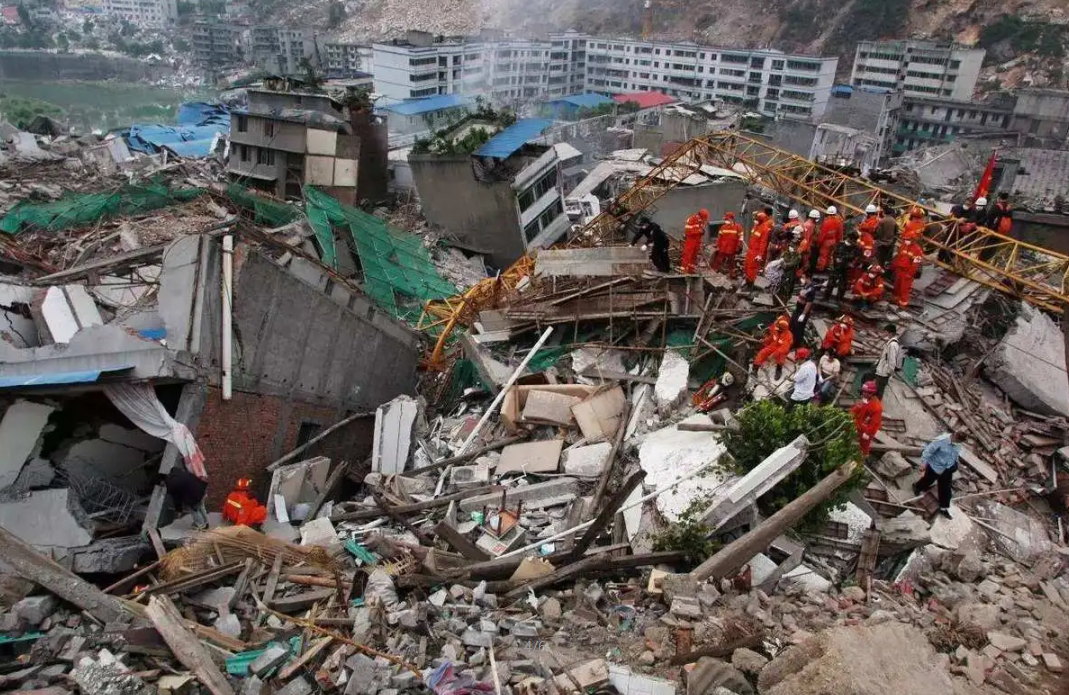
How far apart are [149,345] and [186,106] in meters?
42.7

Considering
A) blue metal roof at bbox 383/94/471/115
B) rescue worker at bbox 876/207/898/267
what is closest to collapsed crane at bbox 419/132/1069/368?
rescue worker at bbox 876/207/898/267

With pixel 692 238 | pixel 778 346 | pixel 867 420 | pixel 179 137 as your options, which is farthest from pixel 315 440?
pixel 179 137

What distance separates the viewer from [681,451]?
8.72 metres

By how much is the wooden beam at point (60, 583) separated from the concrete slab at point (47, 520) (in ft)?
3.77

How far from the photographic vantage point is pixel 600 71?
84.9m

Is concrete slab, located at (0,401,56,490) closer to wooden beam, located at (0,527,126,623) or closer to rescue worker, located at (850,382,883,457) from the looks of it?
wooden beam, located at (0,527,126,623)

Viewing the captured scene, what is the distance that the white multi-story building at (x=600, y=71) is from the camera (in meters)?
66.6

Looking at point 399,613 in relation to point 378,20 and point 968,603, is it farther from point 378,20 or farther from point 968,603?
point 378,20

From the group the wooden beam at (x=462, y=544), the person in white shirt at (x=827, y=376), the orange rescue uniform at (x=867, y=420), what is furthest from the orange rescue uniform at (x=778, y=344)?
the wooden beam at (x=462, y=544)

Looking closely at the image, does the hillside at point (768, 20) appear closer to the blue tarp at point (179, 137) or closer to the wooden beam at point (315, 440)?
A: the blue tarp at point (179, 137)

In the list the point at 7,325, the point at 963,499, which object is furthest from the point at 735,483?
the point at 7,325

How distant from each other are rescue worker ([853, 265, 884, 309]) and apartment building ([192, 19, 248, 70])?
120 metres

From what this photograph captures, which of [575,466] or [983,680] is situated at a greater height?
[983,680]

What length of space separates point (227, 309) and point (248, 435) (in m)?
1.86
